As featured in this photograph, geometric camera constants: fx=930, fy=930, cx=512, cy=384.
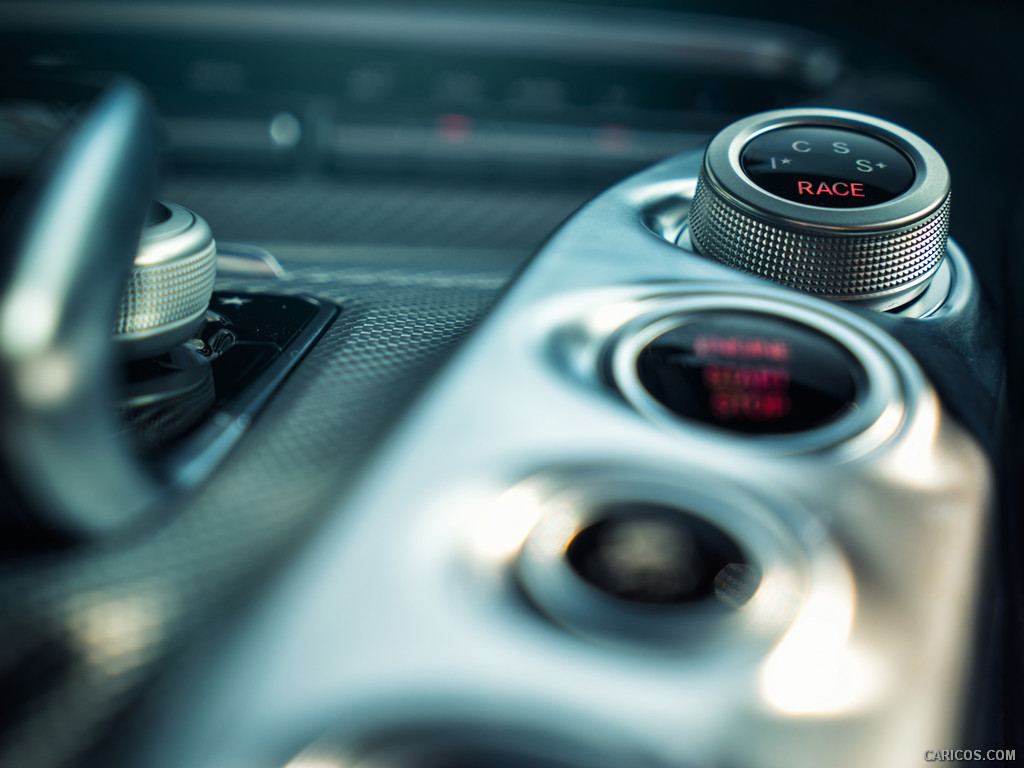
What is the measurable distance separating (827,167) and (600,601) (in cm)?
30

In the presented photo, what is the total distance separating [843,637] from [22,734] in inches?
9.8

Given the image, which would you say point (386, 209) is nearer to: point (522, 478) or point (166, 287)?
point (166, 287)

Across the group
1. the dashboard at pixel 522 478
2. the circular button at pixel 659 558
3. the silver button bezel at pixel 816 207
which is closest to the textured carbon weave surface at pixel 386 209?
the dashboard at pixel 522 478

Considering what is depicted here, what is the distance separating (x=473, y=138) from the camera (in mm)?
965

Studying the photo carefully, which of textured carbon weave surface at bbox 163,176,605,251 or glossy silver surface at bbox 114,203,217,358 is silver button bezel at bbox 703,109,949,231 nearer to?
glossy silver surface at bbox 114,203,217,358

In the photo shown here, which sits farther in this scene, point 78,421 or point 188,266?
point 188,266

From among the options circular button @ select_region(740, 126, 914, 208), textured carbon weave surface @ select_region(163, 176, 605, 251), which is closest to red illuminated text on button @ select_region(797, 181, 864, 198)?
circular button @ select_region(740, 126, 914, 208)

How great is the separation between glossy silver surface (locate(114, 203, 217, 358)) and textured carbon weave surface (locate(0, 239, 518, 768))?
57 millimetres

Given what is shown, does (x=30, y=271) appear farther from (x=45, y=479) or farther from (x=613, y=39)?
(x=613, y=39)

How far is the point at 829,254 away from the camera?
442 millimetres

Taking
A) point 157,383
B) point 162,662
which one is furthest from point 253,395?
point 162,662

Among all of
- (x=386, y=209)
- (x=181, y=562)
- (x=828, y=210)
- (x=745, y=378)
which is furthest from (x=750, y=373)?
(x=386, y=209)

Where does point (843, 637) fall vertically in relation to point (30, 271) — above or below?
below

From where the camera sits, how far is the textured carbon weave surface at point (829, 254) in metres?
0.44
